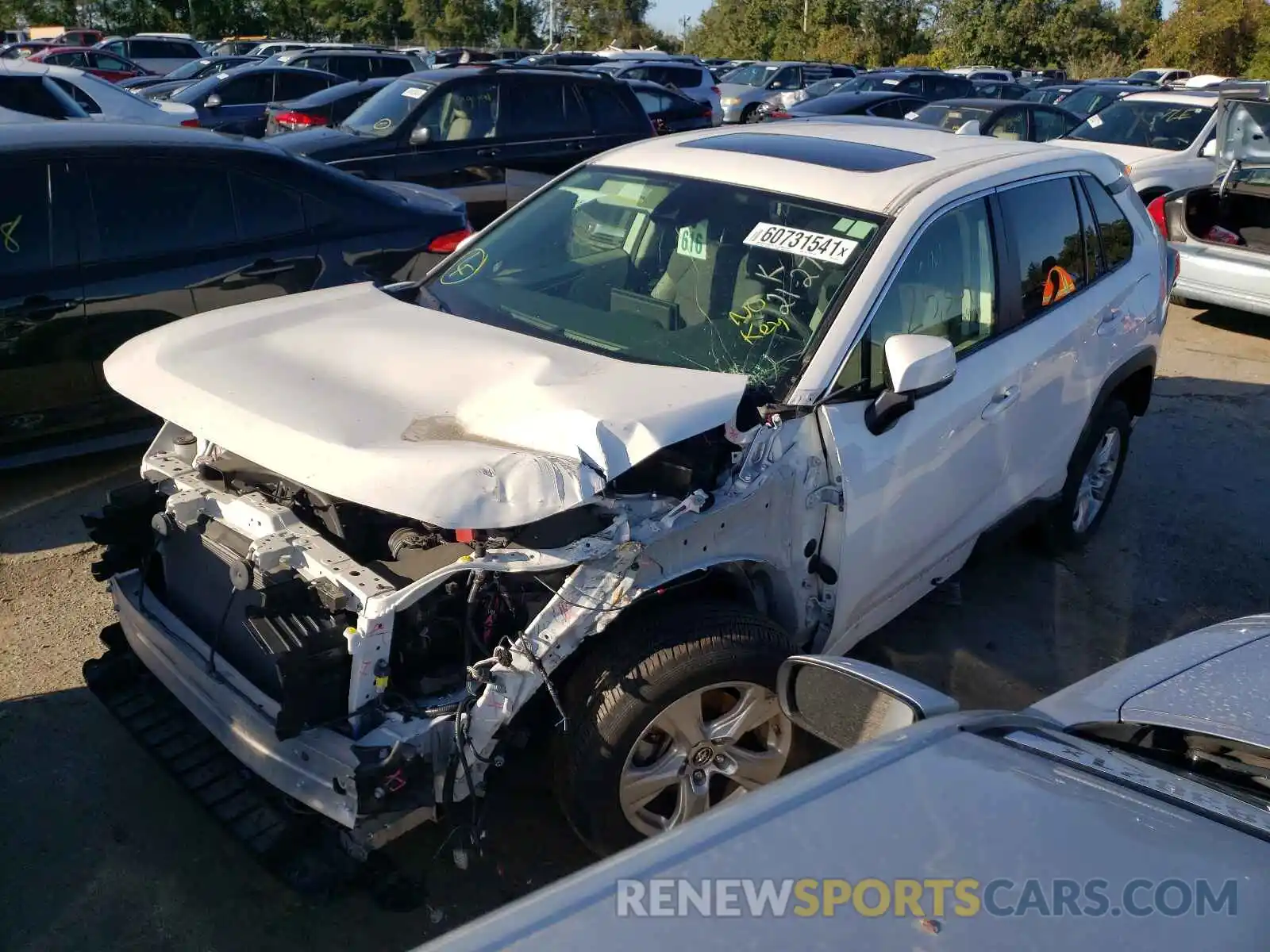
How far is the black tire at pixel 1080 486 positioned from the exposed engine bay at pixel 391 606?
204 centimetres

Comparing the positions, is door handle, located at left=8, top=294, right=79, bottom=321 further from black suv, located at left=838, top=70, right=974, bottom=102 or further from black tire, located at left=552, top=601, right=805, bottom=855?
black suv, located at left=838, top=70, right=974, bottom=102

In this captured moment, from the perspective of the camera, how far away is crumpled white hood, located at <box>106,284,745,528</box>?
8.12ft

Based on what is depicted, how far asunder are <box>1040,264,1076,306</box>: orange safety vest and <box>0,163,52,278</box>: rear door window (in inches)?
166

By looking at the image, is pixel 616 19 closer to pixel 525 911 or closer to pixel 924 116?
pixel 924 116

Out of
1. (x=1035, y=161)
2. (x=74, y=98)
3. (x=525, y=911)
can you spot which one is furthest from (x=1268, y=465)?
(x=74, y=98)

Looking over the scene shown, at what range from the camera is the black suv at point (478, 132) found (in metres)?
9.54

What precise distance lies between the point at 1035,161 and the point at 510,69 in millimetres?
7245

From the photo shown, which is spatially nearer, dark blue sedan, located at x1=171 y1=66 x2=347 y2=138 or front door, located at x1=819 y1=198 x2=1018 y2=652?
front door, located at x1=819 y1=198 x2=1018 y2=652

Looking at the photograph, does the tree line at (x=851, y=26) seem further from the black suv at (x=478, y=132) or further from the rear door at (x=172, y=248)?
the rear door at (x=172, y=248)

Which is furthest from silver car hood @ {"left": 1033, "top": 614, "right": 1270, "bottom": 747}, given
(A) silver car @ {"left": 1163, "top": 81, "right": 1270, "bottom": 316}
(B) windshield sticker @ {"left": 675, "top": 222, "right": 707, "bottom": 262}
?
(A) silver car @ {"left": 1163, "top": 81, "right": 1270, "bottom": 316}

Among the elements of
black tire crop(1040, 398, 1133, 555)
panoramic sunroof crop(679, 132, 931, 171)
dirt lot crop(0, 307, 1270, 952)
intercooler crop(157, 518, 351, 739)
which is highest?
panoramic sunroof crop(679, 132, 931, 171)

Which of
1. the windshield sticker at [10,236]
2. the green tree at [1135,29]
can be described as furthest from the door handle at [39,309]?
the green tree at [1135,29]

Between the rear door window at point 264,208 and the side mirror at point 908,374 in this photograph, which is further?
the rear door window at point 264,208

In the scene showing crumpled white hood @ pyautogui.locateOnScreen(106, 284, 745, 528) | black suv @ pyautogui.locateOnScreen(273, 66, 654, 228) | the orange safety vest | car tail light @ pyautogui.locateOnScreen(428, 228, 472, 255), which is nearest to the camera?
crumpled white hood @ pyautogui.locateOnScreen(106, 284, 745, 528)
